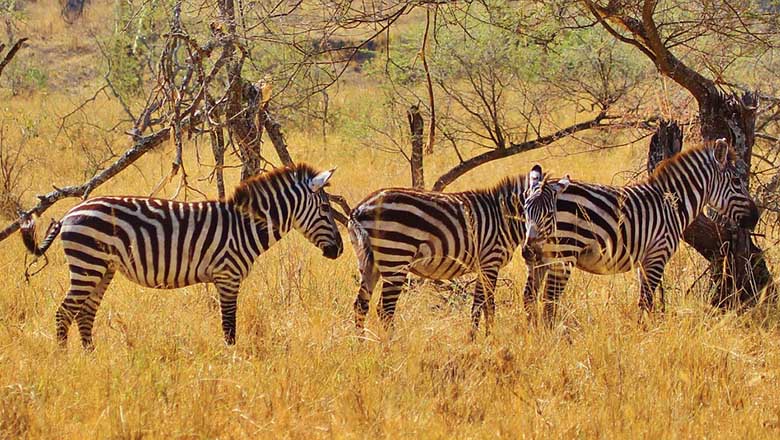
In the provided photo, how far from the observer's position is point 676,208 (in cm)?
648

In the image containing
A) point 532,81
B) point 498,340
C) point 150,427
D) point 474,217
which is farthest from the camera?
point 532,81

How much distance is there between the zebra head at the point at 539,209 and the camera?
230 inches

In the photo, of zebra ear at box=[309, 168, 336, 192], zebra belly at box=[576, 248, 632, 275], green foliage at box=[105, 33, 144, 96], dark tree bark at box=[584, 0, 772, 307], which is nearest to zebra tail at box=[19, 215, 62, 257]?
zebra ear at box=[309, 168, 336, 192]

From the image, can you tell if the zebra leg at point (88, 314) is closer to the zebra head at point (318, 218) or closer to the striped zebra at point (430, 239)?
the zebra head at point (318, 218)

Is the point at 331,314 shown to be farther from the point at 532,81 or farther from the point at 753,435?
the point at 532,81

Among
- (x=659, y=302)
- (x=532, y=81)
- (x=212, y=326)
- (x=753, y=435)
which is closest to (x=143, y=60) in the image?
(x=532, y=81)

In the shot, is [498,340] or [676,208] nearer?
[498,340]

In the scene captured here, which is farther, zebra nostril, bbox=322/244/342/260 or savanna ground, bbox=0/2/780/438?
zebra nostril, bbox=322/244/342/260

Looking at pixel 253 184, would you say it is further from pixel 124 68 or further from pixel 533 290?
pixel 124 68

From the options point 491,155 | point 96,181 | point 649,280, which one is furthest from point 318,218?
point 491,155

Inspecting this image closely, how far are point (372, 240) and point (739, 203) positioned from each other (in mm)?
2889

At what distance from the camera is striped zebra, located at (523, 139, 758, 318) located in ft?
19.7

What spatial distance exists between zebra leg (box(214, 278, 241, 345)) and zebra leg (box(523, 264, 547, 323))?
1.90 metres

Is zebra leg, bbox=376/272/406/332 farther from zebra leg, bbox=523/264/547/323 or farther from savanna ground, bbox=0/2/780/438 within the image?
zebra leg, bbox=523/264/547/323
